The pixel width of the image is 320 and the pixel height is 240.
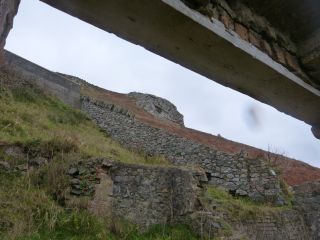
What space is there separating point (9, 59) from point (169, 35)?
51.3ft

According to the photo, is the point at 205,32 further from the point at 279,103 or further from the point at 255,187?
the point at 255,187

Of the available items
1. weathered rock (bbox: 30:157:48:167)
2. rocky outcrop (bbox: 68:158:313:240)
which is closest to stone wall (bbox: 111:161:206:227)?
rocky outcrop (bbox: 68:158:313:240)

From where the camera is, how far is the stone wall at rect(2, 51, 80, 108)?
15.9m

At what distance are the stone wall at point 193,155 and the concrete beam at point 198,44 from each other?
8.34m

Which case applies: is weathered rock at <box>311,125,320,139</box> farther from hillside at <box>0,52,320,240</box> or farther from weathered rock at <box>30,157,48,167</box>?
weathered rock at <box>30,157,48,167</box>

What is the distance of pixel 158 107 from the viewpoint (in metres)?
26.7

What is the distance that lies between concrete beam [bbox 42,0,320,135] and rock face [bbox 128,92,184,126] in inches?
886

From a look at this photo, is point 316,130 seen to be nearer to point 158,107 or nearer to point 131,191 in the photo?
point 131,191

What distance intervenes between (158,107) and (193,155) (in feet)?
45.0

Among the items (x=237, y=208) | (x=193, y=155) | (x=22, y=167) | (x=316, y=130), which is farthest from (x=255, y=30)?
(x=193, y=155)

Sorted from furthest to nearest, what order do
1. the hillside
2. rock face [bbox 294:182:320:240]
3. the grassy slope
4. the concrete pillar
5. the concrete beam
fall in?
rock face [bbox 294:182:320:240]
the hillside
the grassy slope
the concrete beam
the concrete pillar

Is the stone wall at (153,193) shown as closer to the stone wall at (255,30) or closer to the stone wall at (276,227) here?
the stone wall at (276,227)

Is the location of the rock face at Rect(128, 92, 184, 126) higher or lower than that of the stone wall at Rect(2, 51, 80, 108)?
higher

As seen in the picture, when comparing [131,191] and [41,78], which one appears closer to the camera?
[131,191]
